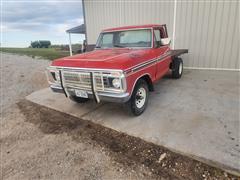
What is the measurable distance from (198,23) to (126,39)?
436 cm

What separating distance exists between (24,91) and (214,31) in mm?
7672

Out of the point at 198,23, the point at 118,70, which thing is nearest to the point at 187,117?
the point at 118,70

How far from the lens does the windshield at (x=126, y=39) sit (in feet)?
13.7

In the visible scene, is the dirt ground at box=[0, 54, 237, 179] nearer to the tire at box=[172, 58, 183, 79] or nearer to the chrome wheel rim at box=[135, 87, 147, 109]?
the chrome wheel rim at box=[135, 87, 147, 109]

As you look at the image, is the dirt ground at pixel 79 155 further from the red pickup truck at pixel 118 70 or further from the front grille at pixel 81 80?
the front grille at pixel 81 80

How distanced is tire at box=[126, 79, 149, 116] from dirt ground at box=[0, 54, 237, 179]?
59 centimetres

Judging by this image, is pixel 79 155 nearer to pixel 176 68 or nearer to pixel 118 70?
pixel 118 70

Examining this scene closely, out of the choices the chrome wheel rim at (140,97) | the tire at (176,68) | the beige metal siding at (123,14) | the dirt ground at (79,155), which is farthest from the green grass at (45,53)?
the chrome wheel rim at (140,97)

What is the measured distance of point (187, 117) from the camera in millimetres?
3504

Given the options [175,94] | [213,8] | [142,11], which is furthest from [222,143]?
[142,11]

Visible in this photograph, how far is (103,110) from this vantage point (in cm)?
414

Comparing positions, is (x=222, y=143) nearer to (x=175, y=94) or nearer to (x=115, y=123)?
(x=115, y=123)

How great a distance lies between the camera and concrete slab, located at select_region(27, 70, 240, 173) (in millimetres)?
2562

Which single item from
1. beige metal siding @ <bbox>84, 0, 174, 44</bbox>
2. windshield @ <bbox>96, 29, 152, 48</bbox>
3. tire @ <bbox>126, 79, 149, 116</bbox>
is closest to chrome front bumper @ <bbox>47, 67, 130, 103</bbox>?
tire @ <bbox>126, 79, 149, 116</bbox>
